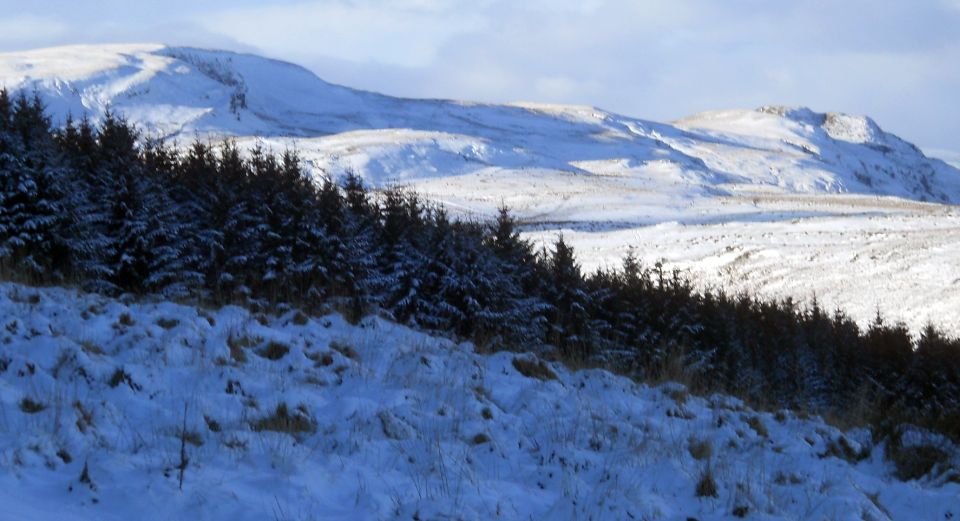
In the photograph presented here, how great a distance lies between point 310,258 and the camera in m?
12.8

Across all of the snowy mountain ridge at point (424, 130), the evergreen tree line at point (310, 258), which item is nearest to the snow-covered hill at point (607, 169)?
the snowy mountain ridge at point (424, 130)

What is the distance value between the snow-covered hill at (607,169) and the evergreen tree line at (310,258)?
8.99ft

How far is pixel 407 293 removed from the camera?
45.2ft

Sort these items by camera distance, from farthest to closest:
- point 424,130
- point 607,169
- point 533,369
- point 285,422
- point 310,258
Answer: point 424,130 → point 607,169 → point 310,258 → point 533,369 → point 285,422

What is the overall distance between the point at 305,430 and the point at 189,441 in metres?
0.78

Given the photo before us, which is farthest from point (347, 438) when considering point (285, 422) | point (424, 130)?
point (424, 130)

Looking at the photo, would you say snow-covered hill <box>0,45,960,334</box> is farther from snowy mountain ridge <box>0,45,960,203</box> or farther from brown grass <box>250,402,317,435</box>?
brown grass <box>250,402,317,435</box>

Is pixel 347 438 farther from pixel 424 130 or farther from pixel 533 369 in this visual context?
pixel 424 130

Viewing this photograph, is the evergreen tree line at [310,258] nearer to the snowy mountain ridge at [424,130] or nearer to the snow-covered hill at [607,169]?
the snow-covered hill at [607,169]

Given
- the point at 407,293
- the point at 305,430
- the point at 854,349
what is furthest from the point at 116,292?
the point at 854,349

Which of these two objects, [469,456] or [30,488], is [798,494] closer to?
[469,456]

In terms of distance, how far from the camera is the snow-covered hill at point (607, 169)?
38219mm

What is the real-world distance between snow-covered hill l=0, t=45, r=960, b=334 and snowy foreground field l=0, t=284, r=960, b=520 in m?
9.28

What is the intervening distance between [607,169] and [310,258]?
121 meters
